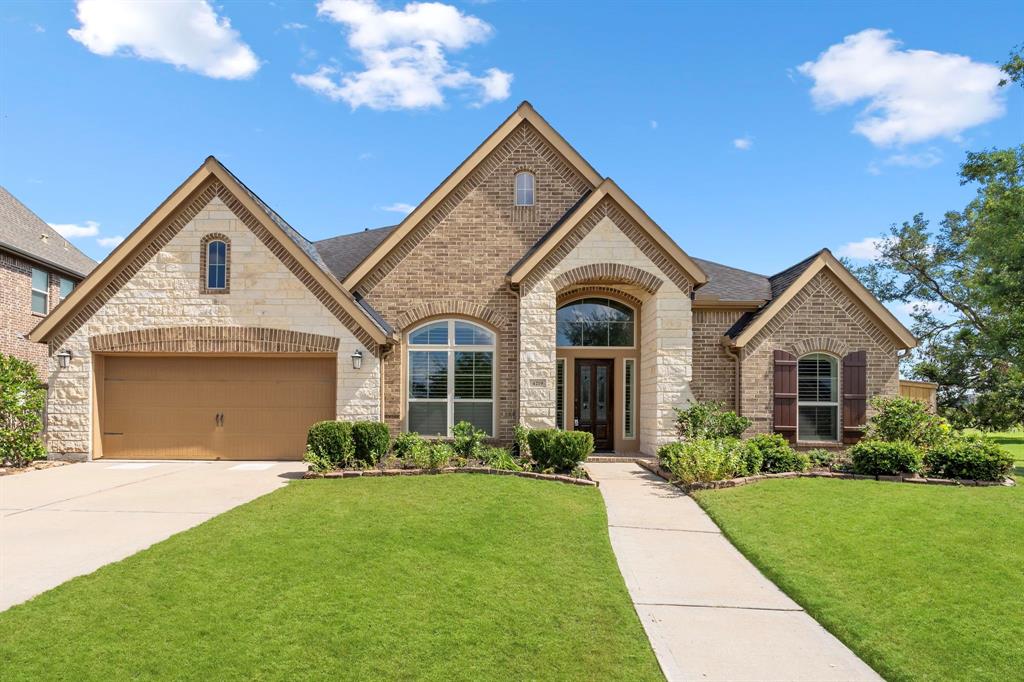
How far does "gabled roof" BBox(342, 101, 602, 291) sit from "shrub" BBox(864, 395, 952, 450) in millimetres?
8328

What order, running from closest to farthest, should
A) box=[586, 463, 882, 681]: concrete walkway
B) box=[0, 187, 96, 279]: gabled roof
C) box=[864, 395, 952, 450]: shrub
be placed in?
1. box=[586, 463, 882, 681]: concrete walkway
2. box=[864, 395, 952, 450]: shrub
3. box=[0, 187, 96, 279]: gabled roof

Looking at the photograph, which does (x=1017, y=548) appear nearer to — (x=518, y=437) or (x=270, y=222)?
(x=518, y=437)

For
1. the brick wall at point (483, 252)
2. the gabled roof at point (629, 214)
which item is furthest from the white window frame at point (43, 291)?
the gabled roof at point (629, 214)

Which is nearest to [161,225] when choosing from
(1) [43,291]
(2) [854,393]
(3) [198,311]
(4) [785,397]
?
(3) [198,311]

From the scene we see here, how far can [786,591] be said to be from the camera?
666 cm

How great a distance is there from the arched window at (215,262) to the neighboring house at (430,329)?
5cm

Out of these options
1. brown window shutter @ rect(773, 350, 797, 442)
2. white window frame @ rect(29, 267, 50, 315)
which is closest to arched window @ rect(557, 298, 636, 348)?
brown window shutter @ rect(773, 350, 797, 442)

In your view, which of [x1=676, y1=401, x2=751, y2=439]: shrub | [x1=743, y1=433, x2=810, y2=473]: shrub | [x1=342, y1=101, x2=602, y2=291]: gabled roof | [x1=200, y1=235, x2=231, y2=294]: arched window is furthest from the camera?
[x1=342, y1=101, x2=602, y2=291]: gabled roof

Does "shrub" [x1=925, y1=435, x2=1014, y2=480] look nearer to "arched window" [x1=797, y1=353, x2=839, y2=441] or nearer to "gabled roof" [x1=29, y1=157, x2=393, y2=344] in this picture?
"arched window" [x1=797, y1=353, x2=839, y2=441]

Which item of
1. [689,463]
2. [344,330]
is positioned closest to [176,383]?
[344,330]

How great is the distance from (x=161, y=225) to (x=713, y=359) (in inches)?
526

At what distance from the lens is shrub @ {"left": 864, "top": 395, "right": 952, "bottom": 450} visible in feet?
42.2

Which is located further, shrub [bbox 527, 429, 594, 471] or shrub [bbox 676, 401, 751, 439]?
shrub [bbox 676, 401, 751, 439]

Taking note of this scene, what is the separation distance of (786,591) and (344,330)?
10643 millimetres
